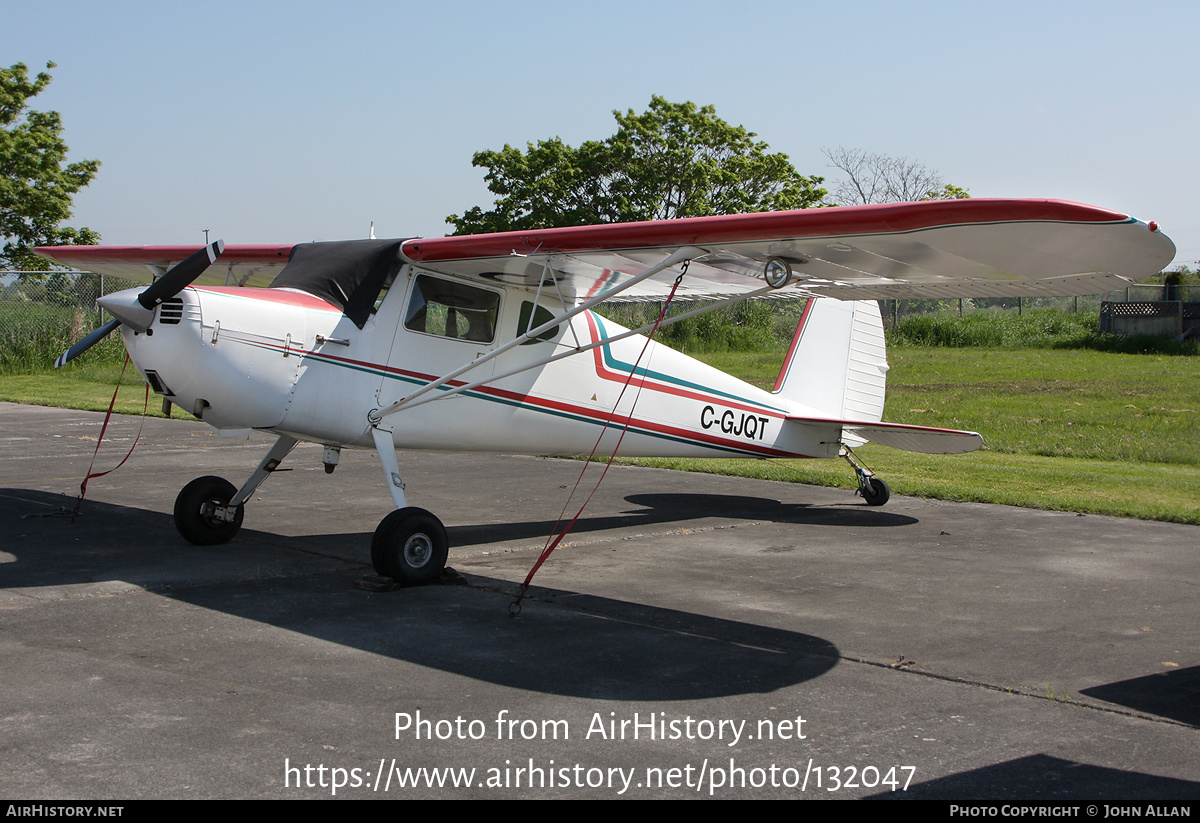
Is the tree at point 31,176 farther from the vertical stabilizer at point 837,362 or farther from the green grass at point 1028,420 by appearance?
the vertical stabilizer at point 837,362

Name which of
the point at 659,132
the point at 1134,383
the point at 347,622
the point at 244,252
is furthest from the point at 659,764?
the point at 659,132

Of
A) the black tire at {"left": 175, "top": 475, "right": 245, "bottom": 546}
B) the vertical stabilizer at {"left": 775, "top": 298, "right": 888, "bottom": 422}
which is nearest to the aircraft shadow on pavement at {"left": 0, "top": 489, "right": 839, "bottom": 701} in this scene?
the black tire at {"left": 175, "top": 475, "right": 245, "bottom": 546}

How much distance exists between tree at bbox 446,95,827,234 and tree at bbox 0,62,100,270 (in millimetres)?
14010

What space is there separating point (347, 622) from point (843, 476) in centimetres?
788

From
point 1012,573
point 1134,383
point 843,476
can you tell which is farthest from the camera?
point 1134,383

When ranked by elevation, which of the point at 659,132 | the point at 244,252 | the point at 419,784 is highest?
the point at 659,132

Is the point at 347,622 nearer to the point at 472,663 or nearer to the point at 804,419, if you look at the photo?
the point at 472,663

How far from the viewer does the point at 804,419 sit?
10023 mm

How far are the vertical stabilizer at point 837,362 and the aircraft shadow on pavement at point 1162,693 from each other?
18.3 feet

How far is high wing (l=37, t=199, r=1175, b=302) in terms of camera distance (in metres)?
4.91

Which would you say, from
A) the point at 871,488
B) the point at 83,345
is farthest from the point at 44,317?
the point at 871,488

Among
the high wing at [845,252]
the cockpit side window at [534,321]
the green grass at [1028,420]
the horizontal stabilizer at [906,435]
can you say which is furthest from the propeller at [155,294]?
the green grass at [1028,420]

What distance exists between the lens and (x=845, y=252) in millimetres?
6145

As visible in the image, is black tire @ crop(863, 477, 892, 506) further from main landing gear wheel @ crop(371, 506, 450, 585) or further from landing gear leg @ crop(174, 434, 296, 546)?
landing gear leg @ crop(174, 434, 296, 546)
